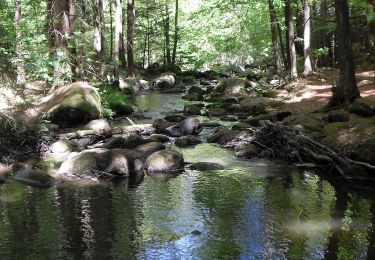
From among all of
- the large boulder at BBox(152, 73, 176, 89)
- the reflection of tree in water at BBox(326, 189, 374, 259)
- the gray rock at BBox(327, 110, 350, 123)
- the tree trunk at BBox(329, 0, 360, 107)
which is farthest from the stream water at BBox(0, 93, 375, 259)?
the large boulder at BBox(152, 73, 176, 89)

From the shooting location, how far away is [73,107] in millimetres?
14578

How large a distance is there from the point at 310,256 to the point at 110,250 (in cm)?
259

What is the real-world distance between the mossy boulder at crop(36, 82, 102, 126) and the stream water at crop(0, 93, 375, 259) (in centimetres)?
Result: 604

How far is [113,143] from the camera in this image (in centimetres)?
1168

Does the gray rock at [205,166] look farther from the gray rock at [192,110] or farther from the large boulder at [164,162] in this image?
the gray rock at [192,110]

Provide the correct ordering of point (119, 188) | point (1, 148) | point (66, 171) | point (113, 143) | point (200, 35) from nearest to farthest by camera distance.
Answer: point (119, 188) < point (66, 171) < point (1, 148) < point (113, 143) < point (200, 35)

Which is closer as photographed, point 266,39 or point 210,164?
point 210,164

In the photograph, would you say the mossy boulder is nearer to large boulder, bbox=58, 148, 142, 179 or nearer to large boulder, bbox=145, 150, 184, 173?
large boulder, bbox=58, 148, 142, 179

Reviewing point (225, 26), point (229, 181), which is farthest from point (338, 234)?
point (225, 26)

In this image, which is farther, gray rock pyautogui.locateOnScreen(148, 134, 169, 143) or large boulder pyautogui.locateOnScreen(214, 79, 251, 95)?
large boulder pyautogui.locateOnScreen(214, 79, 251, 95)

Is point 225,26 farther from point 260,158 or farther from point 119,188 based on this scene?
point 119,188

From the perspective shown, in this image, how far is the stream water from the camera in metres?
5.85

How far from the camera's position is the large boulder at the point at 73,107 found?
47.9 ft

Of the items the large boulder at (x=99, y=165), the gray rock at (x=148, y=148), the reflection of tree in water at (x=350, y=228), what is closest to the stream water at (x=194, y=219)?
the reflection of tree in water at (x=350, y=228)
